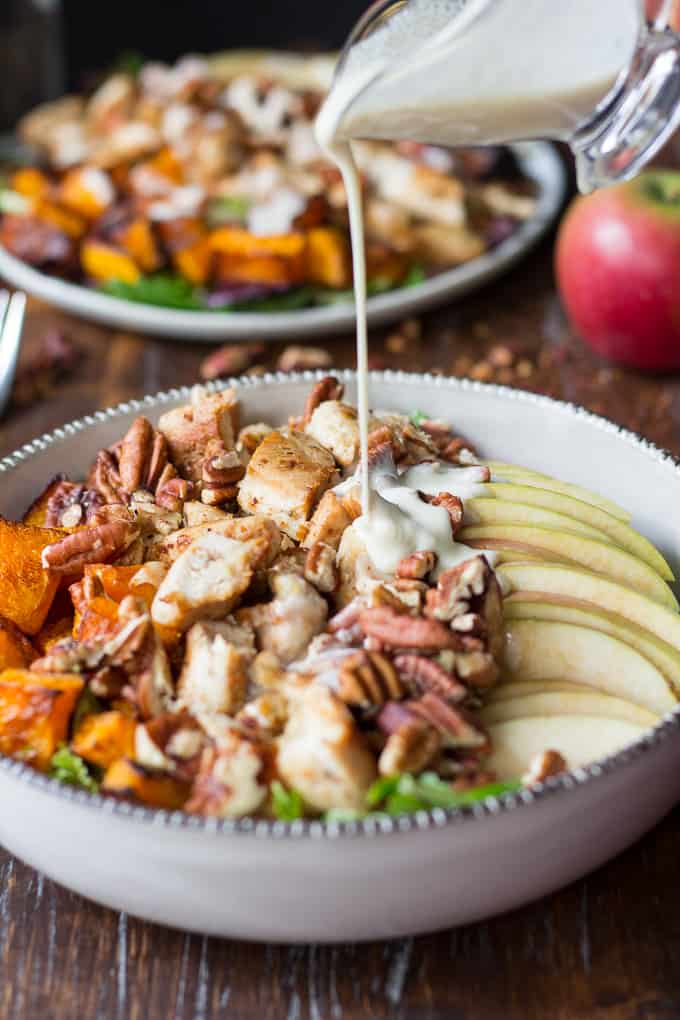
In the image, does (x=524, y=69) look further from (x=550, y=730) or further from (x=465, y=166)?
(x=465, y=166)

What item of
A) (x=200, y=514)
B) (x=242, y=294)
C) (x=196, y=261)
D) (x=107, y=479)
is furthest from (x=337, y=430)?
(x=196, y=261)

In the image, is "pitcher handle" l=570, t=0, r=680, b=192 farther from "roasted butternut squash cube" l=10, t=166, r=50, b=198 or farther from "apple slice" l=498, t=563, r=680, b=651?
"roasted butternut squash cube" l=10, t=166, r=50, b=198

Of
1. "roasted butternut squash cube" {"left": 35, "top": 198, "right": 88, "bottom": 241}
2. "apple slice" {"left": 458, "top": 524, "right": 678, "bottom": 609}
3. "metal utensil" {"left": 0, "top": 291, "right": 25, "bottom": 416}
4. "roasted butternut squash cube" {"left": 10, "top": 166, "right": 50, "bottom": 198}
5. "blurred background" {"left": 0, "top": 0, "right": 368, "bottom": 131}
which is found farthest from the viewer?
"blurred background" {"left": 0, "top": 0, "right": 368, "bottom": 131}

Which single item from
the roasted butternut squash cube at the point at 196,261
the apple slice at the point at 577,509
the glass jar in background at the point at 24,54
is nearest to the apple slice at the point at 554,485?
the apple slice at the point at 577,509

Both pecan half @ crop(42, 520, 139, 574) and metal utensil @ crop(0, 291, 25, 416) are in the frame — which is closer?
pecan half @ crop(42, 520, 139, 574)

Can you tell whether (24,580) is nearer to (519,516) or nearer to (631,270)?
(519,516)

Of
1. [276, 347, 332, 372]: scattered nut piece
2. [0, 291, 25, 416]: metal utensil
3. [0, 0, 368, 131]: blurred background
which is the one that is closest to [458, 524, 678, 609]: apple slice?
Result: [0, 291, 25, 416]: metal utensil

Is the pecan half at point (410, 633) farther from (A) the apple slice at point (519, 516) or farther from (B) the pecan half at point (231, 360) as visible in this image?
(B) the pecan half at point (231, 360)
